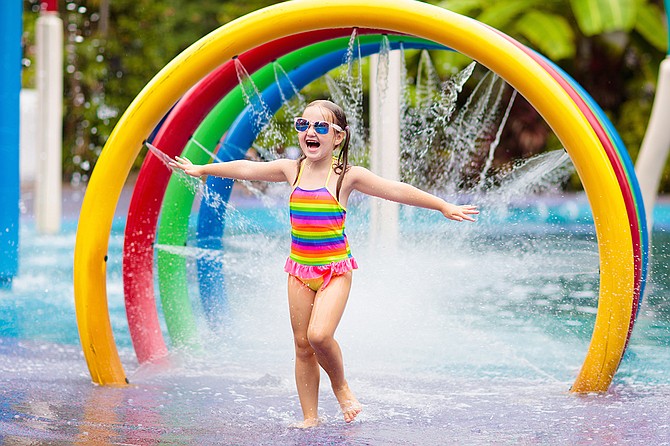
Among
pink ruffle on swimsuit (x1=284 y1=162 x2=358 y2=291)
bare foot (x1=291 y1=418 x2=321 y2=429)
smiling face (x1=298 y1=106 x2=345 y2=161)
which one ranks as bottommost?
bare foot (x1=291 y1=418 x2=321 y2=429)

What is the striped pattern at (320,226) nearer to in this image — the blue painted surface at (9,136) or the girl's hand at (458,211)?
the girl's hand at (458,211)

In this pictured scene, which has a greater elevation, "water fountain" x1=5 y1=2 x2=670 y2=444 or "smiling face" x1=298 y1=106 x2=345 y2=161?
"smiling face" x1=298 y1=106 x2=345 y2=161

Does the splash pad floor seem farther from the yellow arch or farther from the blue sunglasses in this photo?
the blue sunglasses

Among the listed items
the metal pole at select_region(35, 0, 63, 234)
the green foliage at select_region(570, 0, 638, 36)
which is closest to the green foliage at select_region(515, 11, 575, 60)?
the green foliage at select_region(570, 0, 638, 36)

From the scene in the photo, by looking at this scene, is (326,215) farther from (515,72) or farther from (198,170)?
(515,72)

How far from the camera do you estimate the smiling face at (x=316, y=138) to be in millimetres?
4113

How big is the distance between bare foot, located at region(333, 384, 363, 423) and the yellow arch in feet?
3.63

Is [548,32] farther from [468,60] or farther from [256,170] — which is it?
[256,170]

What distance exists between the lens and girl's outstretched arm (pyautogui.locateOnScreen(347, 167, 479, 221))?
3.95 meters

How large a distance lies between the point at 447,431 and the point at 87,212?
193 centimetres

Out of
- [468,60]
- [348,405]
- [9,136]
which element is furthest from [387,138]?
[468,60]

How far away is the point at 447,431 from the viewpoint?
159 inches

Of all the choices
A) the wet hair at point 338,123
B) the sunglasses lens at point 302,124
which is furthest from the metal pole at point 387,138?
the sunglasses lens at point 302,124

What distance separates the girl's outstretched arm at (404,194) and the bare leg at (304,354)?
465mm
